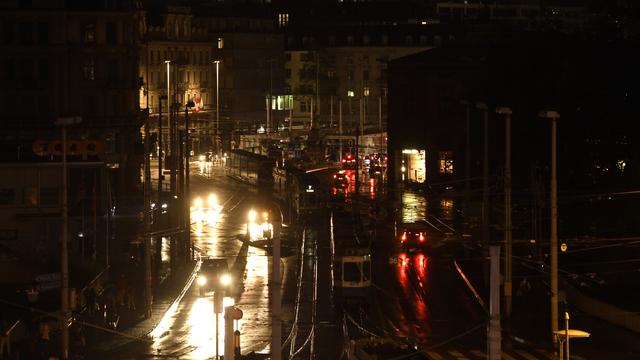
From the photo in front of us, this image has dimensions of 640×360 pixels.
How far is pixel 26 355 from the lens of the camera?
137ft

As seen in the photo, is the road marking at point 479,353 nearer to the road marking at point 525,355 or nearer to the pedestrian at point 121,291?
the road marking at point 525,355

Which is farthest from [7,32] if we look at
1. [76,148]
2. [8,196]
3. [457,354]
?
[457,354]

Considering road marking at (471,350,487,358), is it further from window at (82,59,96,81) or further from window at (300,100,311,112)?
window at (300,100,311,112)

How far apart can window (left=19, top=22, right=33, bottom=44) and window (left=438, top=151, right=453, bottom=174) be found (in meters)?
30.9

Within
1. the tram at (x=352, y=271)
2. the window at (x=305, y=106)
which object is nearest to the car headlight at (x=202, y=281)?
the tram at (x=352, y=271)

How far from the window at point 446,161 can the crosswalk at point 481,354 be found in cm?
5668

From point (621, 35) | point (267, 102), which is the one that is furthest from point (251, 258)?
point (267, 102)

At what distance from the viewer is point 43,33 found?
9181cm

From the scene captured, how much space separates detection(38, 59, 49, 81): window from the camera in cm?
9219

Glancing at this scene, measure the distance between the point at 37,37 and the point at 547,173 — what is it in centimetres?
3760

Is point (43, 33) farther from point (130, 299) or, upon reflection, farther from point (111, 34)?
point (130, 299)

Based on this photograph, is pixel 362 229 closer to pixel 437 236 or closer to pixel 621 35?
pixel 437 236

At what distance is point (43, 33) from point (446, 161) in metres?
30.6

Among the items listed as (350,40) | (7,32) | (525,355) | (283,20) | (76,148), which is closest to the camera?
(525,355)
